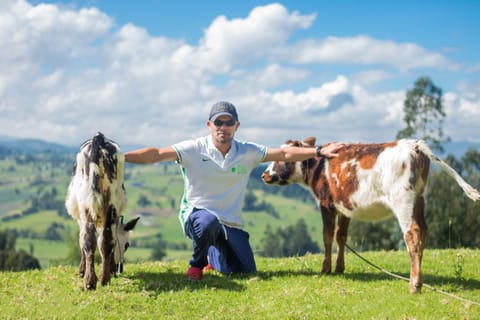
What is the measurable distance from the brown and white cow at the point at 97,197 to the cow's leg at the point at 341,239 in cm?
484

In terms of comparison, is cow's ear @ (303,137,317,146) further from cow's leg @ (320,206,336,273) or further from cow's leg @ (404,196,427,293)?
cow's leg @ (404,196,427,293)

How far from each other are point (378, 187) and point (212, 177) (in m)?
3.26

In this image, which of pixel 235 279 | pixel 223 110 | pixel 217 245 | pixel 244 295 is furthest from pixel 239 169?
pixel 244 295

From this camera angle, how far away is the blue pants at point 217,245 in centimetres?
1009

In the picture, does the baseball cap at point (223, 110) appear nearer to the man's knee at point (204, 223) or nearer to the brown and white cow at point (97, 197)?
the man's knee at point (204, 223)

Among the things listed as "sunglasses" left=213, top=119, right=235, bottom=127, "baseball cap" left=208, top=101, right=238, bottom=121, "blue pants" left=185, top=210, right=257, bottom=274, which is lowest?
"blue pants" left=185, top=210, right=257, bottom=274

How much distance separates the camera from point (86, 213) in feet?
29.0

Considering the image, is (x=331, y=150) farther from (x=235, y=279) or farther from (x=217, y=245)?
(x=235, y=279)

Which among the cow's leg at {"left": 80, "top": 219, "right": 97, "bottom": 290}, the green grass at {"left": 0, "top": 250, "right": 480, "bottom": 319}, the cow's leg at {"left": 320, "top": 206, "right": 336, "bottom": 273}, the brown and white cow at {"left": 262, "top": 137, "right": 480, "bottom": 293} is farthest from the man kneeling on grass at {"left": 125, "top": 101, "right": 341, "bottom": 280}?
the cow's leg at {"left": 80, "top": 219, "right": 97, "bottom": 290}

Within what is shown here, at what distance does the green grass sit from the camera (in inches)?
308

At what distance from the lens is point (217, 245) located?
35.3 feet

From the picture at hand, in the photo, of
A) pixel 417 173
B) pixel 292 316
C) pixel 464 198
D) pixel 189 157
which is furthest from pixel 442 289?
pixel 464 198

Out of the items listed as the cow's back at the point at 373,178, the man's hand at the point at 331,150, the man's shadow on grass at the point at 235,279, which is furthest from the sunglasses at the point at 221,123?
the man's shadow on grass at the point at 235,279

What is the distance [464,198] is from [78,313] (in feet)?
171
